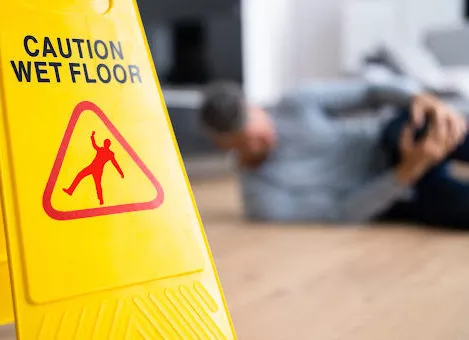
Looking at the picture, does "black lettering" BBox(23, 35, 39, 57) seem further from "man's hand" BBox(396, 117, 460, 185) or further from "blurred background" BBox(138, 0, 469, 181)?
"blurred background" BBox(138, 0, 469, 181)

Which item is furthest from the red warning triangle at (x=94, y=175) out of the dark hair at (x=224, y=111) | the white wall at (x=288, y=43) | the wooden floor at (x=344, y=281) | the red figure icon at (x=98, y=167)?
the white wall at (x=288, y=43)

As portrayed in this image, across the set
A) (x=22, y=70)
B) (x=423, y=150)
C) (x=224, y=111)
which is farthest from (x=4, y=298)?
(x=423, y=150)

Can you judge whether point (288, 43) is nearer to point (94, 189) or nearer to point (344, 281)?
point (344, 281)

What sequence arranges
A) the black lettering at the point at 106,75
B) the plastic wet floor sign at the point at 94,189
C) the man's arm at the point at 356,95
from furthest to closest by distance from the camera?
1. the man's arm at the point at 356,95
2. the black lettering at the point at 106,75
3. the plastic wet floor sign at the point at 94,189

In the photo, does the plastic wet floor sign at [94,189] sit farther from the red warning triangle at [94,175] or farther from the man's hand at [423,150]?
the man's hand at [423,150]

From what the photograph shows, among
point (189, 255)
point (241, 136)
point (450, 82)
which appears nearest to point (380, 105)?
point (241, 136)

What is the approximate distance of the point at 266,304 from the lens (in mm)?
1128

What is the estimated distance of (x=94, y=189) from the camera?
76 cm

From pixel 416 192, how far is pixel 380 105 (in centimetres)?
34

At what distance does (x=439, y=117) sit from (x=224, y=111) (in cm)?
66

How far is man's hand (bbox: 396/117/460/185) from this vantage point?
5.64 ft

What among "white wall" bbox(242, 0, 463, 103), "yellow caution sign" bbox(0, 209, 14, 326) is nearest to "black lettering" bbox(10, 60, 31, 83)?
"yellow caution sign" bbox(0, 209, 14, 326)

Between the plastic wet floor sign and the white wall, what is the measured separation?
317cm

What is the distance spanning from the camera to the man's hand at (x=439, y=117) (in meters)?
1.71
